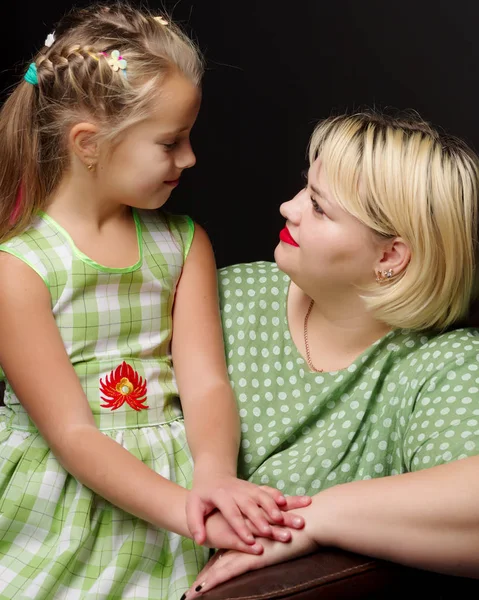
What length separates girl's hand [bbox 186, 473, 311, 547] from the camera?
163cm

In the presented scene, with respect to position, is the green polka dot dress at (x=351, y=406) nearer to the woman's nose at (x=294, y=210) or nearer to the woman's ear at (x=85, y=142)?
the woman's nose at (x=294, y=210)

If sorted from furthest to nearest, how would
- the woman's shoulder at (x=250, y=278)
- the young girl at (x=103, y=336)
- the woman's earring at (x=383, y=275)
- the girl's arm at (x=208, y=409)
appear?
the woman's shoulder at (x=250, y=278), the woman's earring at (x=383, y=275), the young girl at (x=103, y=336), the girl's arm at (x=208, y=409)

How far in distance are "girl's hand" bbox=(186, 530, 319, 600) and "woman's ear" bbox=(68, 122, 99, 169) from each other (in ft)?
2.32

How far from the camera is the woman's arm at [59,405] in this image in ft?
5.68

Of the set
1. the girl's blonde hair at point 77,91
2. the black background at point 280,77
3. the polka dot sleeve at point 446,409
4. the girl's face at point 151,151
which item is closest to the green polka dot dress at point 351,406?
the polka dot sleeve at point 446,409

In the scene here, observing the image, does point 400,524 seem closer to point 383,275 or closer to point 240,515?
point 240,515

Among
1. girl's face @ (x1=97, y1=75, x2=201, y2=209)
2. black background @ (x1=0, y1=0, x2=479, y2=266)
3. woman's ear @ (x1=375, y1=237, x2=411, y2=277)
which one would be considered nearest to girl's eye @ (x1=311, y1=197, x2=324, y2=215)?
woman's ear @ (x1=375, y1=237, x2=411, y2=277)

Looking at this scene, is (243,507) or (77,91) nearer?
(243,507)

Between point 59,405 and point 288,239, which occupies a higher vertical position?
point 288,239

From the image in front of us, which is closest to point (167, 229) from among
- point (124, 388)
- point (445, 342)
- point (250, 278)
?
point (250, 278)

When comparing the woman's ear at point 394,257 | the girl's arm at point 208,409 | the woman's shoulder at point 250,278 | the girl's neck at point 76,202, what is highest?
the girl's neck at point 76,202

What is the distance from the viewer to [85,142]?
1868mm

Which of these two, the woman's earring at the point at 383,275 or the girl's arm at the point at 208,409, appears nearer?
the girl's arm at the point at 208,409

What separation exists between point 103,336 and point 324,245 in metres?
0.41
